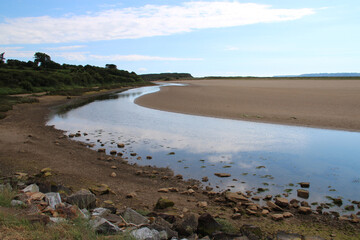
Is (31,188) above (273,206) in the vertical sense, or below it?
above

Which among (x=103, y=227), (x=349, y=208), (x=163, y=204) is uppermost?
(x=103, y=227)

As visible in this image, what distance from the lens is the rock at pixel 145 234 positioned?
3661 millimetres

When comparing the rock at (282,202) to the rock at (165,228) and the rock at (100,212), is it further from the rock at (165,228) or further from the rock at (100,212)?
the rock at (100,212)

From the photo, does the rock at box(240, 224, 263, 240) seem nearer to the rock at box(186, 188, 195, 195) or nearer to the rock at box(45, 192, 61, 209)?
the rock at box(186, 188, 195, 195)

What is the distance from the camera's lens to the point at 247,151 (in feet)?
32.6

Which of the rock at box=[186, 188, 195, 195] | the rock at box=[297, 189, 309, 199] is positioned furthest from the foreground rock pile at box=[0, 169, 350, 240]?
the rock at box=[297, 189, 309, 199]

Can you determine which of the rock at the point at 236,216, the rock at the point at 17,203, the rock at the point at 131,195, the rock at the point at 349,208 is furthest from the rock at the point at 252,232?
the rock at the point at 17,203

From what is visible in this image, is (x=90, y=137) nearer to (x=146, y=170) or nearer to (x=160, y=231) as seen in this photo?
(x=146, y=170)

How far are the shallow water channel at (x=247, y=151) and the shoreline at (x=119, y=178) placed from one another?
745mm

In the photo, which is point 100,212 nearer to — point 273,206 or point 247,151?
point 273,206

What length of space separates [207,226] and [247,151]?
5.98 m

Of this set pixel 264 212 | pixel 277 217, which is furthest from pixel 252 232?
pixel 264 212

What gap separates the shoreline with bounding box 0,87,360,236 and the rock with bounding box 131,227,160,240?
1398 mm

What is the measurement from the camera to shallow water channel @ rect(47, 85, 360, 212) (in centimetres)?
698
